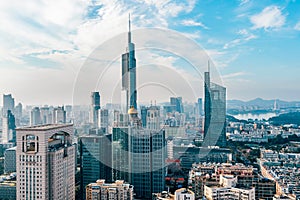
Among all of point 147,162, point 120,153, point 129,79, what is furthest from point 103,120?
point 129,79

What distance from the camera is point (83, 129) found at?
3977 mm

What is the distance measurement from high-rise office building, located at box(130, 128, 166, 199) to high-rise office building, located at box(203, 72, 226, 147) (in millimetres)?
1268

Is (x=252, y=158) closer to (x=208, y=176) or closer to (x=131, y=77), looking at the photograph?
(x=208, y=176)

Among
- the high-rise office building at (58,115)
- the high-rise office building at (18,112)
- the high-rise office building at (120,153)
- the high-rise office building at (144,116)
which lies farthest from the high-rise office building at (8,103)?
the high-rise office building at (144,116)

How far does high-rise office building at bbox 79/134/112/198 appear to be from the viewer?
14.7ft

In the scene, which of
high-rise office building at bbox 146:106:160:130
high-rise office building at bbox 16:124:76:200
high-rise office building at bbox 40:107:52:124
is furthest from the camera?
high-rise office building at bbox 40:107:52:124

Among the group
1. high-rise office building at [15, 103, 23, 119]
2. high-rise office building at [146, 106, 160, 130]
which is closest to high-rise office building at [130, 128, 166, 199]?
high-rise office building at [146, 106, 160, 130]

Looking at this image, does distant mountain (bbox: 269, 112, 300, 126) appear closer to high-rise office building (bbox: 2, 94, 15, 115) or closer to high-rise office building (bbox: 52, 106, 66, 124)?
high-rise office building (bbox: 52, 106, 66, 124)

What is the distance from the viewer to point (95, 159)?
453 cm

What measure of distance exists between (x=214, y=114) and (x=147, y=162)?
119 inches

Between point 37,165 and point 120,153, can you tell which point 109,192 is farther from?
point 37,165

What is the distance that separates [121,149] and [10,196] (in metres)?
1.99

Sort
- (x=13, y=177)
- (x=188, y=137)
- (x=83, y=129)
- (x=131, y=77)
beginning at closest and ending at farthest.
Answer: (x=131, y=77) → (x=83, y=129) → (x=188, y=137) → (x=13, y=177)

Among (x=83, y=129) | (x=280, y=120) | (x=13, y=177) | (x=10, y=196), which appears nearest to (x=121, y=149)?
(x=83, y=129)
